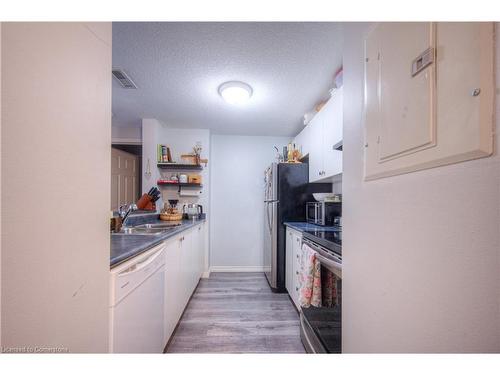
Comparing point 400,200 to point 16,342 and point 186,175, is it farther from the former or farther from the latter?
point 186,175

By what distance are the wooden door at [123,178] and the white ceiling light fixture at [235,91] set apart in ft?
6.83

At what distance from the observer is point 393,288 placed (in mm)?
619

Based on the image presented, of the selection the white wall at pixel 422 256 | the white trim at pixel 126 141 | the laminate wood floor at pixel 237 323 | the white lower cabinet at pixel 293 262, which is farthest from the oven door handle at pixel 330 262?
the white trim at pixel 126 141

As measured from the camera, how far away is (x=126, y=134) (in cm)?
320

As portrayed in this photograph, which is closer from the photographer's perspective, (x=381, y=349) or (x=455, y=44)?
(x=455, y=44)

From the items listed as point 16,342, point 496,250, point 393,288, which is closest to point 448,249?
point 496,250

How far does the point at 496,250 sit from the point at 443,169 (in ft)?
0.61

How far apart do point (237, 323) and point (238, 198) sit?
200cm

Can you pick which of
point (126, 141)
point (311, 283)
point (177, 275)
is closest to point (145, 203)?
point (126, 141)

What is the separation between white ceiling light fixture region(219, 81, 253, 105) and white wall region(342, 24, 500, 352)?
1.25 metres

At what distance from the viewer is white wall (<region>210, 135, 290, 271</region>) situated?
3488 mm

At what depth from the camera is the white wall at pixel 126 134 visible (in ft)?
10.4

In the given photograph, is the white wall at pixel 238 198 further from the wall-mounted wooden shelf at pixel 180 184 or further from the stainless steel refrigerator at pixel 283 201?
the stainless steel refrigerator at pixel 283 201

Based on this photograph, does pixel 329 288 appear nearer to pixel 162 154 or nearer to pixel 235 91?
pixel 235 91
